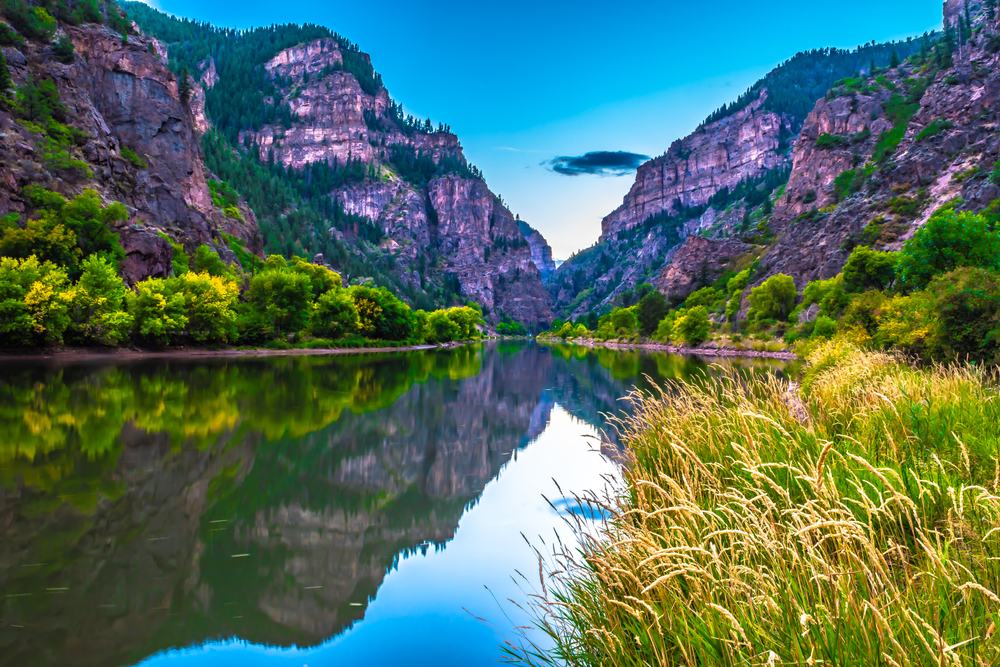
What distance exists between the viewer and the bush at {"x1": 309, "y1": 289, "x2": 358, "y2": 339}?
74.5 metres

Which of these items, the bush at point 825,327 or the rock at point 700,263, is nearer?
the bush at point 825,327

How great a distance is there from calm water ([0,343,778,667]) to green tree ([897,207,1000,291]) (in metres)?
27.7

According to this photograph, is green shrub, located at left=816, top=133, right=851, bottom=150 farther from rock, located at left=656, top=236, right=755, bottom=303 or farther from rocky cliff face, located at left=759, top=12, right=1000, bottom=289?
rock, located at left=656, top=236, right=755, bottom=303

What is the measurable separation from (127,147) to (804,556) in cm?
9465

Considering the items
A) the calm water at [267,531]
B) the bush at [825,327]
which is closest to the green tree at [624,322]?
the bush at [825,327]

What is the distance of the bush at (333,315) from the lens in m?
74.5

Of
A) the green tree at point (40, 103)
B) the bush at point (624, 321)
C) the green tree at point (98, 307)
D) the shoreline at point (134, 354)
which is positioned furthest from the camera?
the bush at point (624, 321)

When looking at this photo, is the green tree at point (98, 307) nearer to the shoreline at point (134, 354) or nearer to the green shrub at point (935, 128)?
the shoreline at point (134, 354)

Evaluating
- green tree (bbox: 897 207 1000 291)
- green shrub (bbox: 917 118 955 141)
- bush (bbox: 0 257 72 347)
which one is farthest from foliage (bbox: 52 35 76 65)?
green shrub (bbox: 917 118 955 141)

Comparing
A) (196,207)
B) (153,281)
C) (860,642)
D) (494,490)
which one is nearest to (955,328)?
(494,490)

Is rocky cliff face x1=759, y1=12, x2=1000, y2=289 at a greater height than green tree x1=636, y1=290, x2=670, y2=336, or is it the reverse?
rocky cliff face x1=759, y1=12, x2=1000, y2=289

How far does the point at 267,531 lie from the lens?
862 cm

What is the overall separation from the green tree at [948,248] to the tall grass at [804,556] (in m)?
28.9

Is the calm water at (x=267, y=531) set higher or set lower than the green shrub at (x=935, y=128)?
lower
